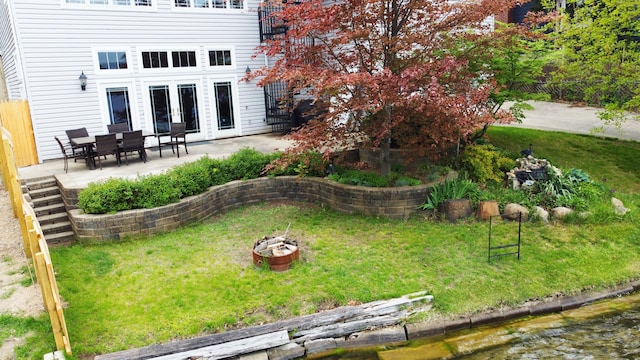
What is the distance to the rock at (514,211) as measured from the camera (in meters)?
7.93

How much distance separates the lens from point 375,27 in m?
7.93

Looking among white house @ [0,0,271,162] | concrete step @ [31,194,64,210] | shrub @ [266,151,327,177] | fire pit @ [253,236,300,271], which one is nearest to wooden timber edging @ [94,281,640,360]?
fire pit @ [253,236,300,271]

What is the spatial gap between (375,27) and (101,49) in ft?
26.5

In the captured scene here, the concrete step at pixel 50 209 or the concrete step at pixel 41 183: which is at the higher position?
the concrete step at pixel 41 183

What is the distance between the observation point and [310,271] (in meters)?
6.52

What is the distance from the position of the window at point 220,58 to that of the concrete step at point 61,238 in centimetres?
754

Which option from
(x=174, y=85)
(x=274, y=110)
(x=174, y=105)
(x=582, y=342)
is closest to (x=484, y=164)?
(x=582, y=342)

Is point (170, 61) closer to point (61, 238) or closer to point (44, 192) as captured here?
point (44, 192)

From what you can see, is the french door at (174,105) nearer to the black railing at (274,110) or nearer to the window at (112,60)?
the window at (112,60)

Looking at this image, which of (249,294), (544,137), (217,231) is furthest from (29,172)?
(544,137)

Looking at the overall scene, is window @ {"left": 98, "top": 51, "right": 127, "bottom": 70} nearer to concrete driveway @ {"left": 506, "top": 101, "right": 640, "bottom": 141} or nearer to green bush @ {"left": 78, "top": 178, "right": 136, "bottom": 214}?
green bush @ {"left": 78, "top": 178, "right": 136, "bottom": 214}

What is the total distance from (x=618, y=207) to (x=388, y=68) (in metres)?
4.97

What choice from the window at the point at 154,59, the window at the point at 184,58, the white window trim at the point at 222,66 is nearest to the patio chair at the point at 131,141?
A: the window at the point at 154,59

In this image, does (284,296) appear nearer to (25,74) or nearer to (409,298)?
(409,298)
